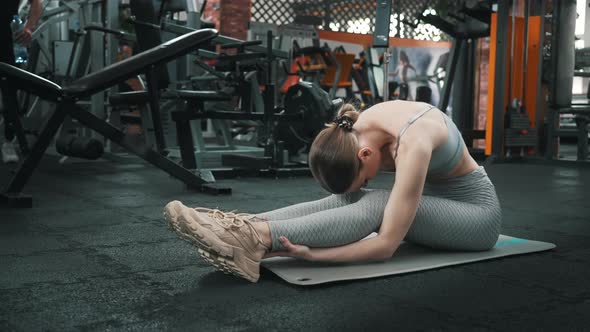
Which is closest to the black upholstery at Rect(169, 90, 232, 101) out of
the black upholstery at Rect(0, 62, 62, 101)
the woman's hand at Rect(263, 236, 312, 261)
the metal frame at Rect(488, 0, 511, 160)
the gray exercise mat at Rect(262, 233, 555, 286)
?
the black upholstery at Rect(0, 62, 62, 101)

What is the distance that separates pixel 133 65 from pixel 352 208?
1.53 meters

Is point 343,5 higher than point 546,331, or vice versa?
point 343,5

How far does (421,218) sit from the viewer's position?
1.57 m

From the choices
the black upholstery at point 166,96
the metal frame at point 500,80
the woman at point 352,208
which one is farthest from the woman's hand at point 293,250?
the metal frame at point 500,80

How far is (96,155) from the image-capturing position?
10.6 ft

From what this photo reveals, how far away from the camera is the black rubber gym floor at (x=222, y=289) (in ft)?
3.86

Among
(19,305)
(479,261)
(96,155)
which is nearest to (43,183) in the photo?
(96,155)

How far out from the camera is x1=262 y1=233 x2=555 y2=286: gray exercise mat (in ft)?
4.76

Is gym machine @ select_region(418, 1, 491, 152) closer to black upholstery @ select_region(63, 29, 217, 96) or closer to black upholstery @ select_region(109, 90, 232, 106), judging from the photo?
black upholstery @ select_region(109, 90, 232, 106)

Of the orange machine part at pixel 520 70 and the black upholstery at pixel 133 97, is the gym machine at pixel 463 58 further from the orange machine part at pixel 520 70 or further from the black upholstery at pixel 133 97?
the black upholstery at pixel 133 97

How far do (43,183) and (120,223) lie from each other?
4.42 feet

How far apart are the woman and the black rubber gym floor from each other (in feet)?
0.27

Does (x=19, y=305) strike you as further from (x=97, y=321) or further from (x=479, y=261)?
(x=479, y=261)

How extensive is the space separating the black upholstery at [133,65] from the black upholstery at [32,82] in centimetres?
5
